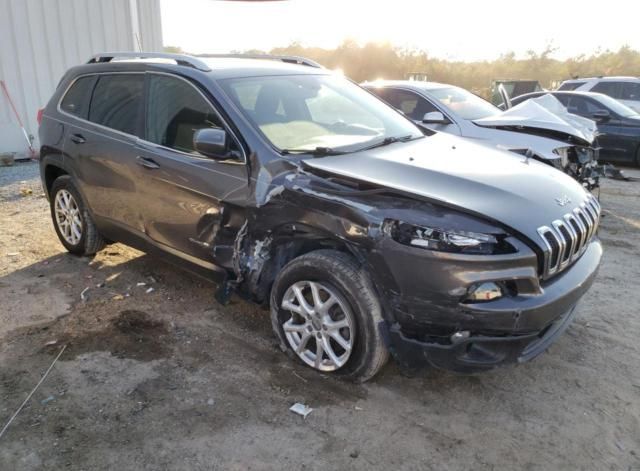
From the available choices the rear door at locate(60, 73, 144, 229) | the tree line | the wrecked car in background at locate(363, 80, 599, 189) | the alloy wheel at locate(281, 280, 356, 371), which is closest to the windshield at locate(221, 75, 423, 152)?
the alloy wheel at locate(281, 280, 356, 371)

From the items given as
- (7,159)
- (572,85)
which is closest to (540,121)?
(572,85)

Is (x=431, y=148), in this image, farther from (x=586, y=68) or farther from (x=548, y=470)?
(x=586, y=68)

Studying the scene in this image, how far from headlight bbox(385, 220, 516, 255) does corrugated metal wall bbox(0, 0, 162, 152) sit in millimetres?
10264

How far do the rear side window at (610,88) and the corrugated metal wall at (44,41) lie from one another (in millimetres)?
10298

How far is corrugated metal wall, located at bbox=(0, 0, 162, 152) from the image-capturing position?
989cm

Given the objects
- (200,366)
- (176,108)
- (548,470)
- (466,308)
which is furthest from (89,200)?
(548,470)

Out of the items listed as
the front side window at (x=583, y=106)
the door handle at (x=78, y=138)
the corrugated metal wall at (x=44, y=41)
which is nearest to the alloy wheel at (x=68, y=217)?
the door handle at (x=78, y=138)

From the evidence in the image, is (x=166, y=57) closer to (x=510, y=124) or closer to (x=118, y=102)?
(x=118, y=102)

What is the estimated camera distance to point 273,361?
3.37 m

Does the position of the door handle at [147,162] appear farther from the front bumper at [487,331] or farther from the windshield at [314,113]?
the front bumper at [487,331]

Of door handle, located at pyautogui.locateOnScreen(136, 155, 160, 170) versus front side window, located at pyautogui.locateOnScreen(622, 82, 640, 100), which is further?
front side window, located at pyautogui.locateOnScreen(622, 82, 640, 100)

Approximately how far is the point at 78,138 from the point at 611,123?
9.38 metres

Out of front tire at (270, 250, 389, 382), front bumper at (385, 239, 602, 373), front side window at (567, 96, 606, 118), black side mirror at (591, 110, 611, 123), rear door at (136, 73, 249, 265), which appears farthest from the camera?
front side window at (567, 96, 606, 118)

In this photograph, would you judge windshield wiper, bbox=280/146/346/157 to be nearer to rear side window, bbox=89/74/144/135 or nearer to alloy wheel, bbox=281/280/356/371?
alloy wheel, bbox=281/280/356/371
